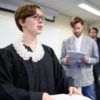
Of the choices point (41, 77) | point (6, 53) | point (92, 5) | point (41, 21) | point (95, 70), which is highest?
point (92, 5)

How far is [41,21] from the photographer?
122cm

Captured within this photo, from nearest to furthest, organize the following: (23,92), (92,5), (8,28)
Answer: (23,92)
(8,28)
(92,5)

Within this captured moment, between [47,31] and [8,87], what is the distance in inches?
Answer: 146

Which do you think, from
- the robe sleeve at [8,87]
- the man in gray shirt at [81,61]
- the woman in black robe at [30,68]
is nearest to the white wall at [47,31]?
the man in gray shirt at [81,61]

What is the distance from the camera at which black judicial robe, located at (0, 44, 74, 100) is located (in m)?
0.99

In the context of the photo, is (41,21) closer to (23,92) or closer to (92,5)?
(23,92)

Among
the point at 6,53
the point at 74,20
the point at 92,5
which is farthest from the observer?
the point at 92,5

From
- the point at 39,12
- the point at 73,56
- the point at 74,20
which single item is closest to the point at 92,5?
the point at 74,20

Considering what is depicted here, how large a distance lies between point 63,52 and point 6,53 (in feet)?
4.57

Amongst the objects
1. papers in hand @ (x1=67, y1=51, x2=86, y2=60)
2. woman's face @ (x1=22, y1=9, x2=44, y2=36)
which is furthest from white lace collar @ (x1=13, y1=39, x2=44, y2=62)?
papers in hand @ (x1=67, y1=51, x2=86, y2=60)

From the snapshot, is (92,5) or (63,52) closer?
(63,52)

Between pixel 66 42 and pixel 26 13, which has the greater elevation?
pixel 26 13

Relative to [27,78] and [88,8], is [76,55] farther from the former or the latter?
[88,8]

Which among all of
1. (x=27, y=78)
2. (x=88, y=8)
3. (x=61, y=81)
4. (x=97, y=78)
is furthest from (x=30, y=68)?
(x=88, y=8)
